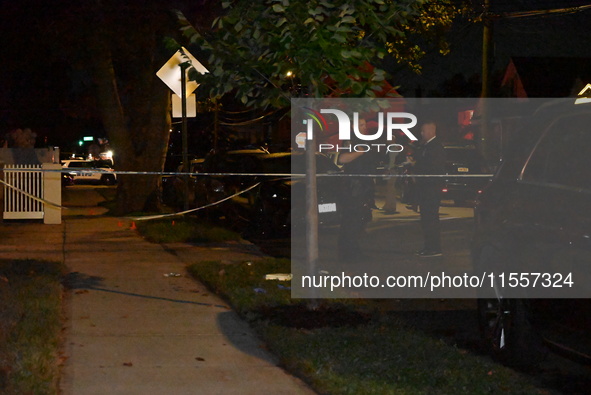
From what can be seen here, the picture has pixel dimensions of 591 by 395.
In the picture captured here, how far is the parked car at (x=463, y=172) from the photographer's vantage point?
848 inches

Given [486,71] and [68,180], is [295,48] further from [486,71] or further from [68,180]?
[68,180]

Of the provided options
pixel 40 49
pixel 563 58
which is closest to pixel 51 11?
pixel 40 49

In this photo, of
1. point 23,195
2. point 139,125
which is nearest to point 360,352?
point 23,195

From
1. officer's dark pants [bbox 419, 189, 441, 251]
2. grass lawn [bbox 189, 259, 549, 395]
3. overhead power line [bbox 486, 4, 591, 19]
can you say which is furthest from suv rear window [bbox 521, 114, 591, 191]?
overhead power line [bbox 486, 4, 591, 19]

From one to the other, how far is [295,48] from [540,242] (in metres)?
2.88

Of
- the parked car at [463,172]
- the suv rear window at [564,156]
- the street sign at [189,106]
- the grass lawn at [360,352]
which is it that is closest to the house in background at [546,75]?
the parked car at [463,172]

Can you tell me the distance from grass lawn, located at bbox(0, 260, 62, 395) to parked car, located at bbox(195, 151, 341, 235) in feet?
16.2

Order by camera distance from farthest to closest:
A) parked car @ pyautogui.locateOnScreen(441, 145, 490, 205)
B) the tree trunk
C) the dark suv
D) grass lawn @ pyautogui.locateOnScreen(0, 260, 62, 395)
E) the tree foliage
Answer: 1. parked car @ pyautogui.locateOnScreen(441, 145, 490, 205)
2. the tree trunk
3. the tree foliage
4. grass lawn @ pyautogui.locateOnScreen(0, 260, 62, 395)
5. the dark suv

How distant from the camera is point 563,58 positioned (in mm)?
57188

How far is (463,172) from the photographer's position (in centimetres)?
2414

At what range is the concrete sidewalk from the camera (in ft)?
20.0

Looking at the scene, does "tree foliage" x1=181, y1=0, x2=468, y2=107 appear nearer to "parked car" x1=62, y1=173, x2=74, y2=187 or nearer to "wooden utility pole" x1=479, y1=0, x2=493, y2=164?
"wooden utility pole" x1=479, y1=0, x2=493, y2=164

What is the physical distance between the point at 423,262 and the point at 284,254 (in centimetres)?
250

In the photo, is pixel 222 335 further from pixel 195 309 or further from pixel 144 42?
pixel 144 42
